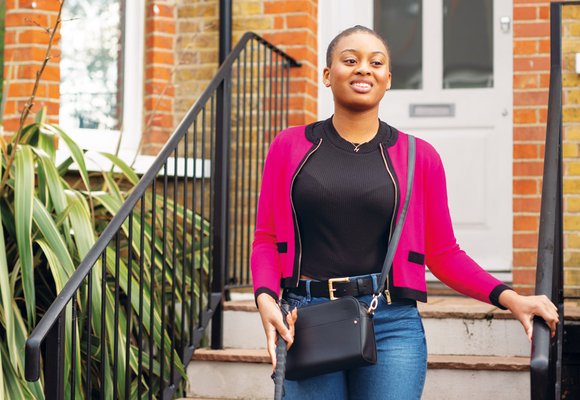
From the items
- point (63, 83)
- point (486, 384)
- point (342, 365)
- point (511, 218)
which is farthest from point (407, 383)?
point (63, 83)

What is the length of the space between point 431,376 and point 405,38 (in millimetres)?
2211

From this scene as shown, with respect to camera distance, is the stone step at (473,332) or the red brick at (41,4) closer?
the stone step at (473,332)

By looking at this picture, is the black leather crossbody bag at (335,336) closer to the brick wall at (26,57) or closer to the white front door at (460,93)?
the white front door at (460,93)

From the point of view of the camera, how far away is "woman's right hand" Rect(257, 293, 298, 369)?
229 centimetres

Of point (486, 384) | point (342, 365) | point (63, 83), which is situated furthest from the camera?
point (63, 83)

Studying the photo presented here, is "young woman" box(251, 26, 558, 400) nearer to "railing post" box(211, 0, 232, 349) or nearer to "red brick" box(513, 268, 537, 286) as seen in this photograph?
"railing post" box(211, 0, 232, 349)

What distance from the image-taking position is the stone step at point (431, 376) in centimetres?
404

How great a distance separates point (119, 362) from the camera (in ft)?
13.7

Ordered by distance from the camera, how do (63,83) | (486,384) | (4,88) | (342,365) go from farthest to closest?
(63,83) < (4,88) < (486,384) < (342,365)

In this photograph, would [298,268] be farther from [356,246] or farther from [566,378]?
[566,378]

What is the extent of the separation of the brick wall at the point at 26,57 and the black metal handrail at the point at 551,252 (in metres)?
2.64

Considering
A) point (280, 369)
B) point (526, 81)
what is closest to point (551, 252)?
point (280, 369)

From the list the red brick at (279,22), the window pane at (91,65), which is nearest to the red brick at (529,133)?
the red brick at (279,22)

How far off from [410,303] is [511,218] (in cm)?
313
